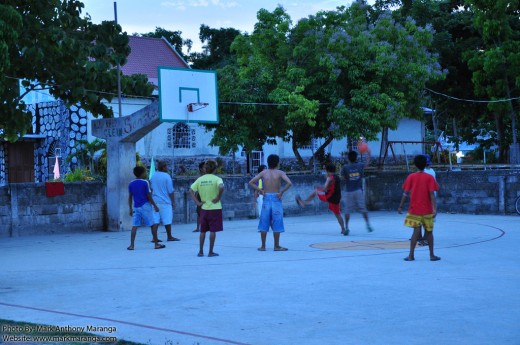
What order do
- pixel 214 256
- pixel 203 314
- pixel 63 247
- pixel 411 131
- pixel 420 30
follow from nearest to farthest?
pixel 203 314 < pixel 214 256 < pixel 63 247 < pixel 420 30 < pixel 411 131

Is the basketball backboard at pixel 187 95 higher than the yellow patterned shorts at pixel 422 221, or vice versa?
the basketball backboard at pixel 187 95

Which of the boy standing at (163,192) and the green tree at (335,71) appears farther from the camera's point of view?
the green tree at (335,71)

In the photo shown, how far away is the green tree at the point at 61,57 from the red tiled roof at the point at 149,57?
17.0m

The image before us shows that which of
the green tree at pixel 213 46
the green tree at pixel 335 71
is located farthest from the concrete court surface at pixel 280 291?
the green tree at pixel 213 46

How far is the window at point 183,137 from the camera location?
38312 millimetres

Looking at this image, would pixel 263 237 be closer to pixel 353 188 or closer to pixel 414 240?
pixel 414 240

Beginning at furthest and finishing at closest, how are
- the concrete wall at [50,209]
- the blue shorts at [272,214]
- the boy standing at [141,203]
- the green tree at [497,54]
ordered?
the green tree at [497,54], the concrete wall at [50,209], the boy standing at [141,203], the blue shorts at [272,214]

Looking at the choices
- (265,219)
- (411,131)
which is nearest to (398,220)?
(265,219)

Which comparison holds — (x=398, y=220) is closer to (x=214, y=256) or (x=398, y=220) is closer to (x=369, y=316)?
(x=214, y=256)

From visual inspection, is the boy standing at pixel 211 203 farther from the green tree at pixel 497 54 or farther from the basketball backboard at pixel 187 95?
the green tree at pixel 497 54

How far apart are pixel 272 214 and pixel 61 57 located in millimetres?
9635

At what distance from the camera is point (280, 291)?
30.9 feet

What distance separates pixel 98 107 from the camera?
22641mm

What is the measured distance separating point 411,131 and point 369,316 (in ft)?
140
